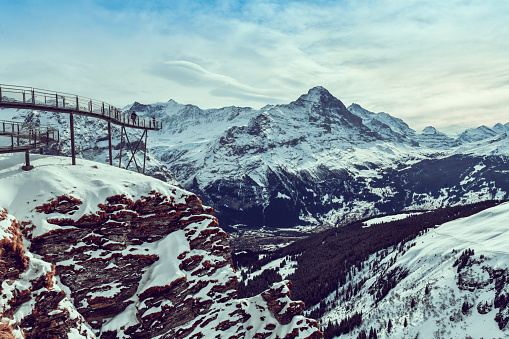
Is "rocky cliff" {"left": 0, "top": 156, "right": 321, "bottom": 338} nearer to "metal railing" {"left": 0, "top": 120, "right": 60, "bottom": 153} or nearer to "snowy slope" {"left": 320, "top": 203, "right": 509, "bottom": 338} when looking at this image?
"metal railing" {"left": 0, "top": 120, "right": 60, "bottom": 153}

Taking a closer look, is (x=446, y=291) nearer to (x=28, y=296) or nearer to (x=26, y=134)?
(x=28, y=296)

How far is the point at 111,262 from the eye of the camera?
40812mm

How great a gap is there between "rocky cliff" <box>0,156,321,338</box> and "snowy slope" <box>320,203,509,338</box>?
93.5 meters

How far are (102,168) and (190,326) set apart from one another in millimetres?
29216

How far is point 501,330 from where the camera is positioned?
10206cm

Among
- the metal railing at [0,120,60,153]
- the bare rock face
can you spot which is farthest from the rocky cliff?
the metal railing at [0,120,60,153]

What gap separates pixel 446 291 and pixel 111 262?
14147 cm

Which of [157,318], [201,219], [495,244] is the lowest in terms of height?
[495,244]

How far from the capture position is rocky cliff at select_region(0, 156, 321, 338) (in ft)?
108

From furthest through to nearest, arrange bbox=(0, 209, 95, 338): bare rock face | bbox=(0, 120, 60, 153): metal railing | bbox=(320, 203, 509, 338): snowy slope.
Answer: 1. bbox=(320, 203, 509, 338): snowy slope
2. bbox=(0, 120, 60, 153): metal railing
3. bbox=(0, 209, 95, 338): bare rock face

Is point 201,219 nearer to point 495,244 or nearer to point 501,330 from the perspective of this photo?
point 501,330

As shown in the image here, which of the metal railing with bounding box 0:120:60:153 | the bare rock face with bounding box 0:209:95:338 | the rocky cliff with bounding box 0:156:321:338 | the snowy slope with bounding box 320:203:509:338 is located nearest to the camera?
the bare rock face with bounding box 0:209:95:338

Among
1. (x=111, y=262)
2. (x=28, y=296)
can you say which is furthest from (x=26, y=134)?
(x=28, y=296)

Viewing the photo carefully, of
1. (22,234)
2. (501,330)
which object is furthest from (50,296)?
(501,330)
